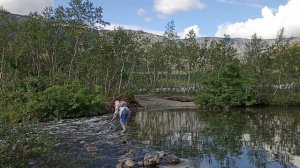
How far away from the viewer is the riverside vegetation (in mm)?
42656

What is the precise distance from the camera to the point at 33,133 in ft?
41.6

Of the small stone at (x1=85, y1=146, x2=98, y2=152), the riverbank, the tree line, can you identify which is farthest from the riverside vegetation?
the small stone at (x1=85, y1=146, x2=98, y2=152)

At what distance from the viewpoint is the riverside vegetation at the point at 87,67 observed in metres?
42.7

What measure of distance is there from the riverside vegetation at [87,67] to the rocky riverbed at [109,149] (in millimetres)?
13275

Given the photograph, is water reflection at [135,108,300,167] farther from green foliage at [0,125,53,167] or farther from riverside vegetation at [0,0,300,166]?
riverside vegetation at [0,0,300,166]

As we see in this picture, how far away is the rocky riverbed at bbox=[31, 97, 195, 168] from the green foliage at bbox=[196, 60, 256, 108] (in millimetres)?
25522

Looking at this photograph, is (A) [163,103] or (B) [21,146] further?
(A) [163,103]

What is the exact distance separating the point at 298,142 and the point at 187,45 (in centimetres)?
6922

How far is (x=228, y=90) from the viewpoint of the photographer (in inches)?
2165

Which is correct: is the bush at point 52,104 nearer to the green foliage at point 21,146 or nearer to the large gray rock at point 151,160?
the large gray rock at point 151,160

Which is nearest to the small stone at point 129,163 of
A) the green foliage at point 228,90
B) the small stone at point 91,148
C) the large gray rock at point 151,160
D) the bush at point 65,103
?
the large gray rock at point 151,160

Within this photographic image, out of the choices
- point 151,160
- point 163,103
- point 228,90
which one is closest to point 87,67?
point 163,103

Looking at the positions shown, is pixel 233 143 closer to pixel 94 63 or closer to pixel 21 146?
pixel 21 146

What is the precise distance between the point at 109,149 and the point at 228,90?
37.0 metres
